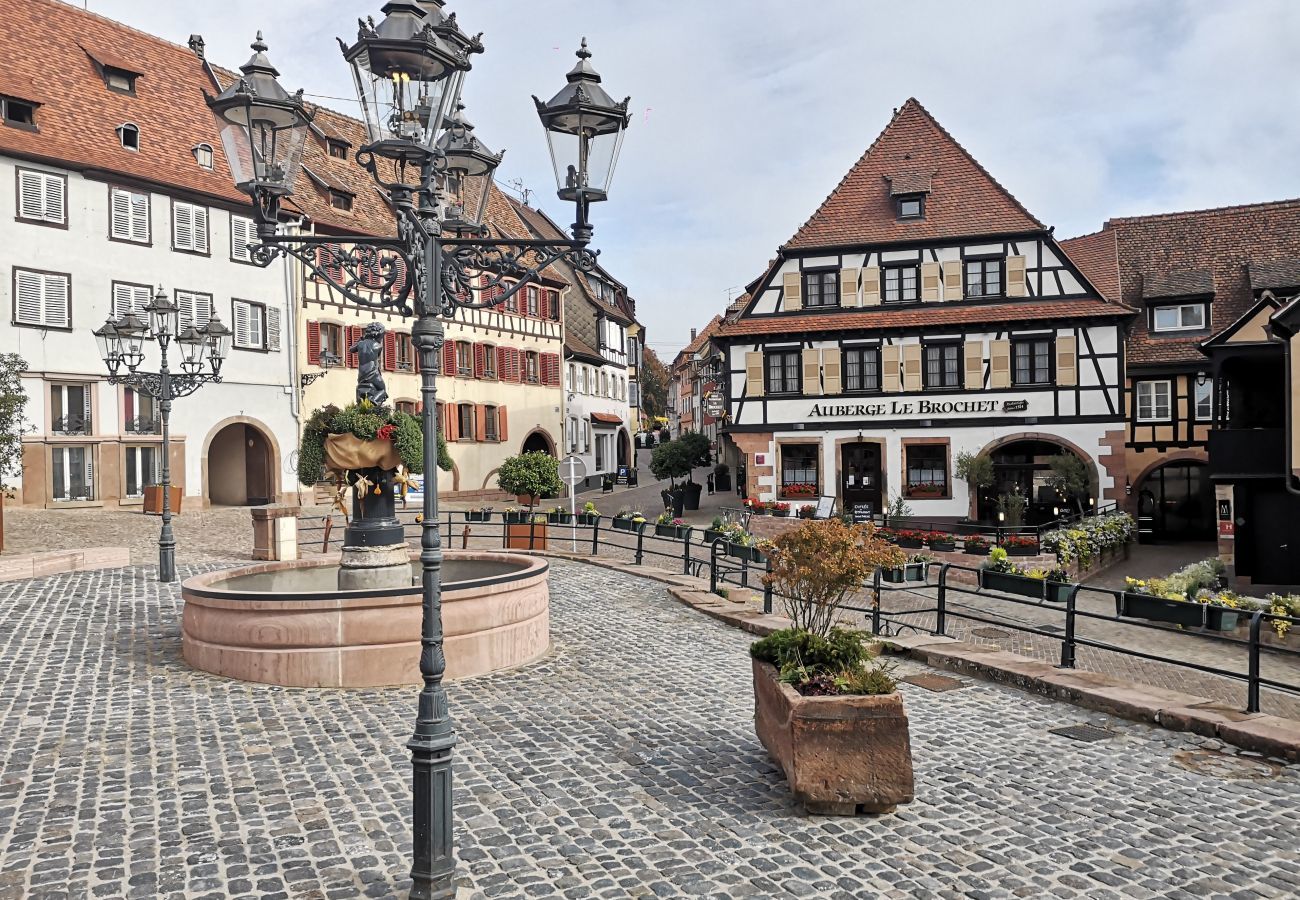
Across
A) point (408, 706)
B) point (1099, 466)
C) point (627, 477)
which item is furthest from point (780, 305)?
point (408, 706)

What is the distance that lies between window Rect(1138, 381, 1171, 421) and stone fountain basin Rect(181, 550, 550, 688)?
91.0 ft

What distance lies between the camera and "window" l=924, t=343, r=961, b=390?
96.1 feet

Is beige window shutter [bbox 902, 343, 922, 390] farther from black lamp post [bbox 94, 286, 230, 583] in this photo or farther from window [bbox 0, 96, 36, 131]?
window [bbox 0, 96, 36, 131]

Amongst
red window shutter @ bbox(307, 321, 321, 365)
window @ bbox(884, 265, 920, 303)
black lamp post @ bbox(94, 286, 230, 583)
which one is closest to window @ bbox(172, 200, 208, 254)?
red window shutter @ bbox(307, 321, 321, 365)

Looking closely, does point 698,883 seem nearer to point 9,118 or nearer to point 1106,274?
point 9,118

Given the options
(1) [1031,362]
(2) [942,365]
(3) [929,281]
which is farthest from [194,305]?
(1) [1031,362]

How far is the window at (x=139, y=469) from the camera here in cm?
2725

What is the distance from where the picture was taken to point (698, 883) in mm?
5078

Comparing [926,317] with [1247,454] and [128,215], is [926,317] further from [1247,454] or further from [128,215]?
[128,215]

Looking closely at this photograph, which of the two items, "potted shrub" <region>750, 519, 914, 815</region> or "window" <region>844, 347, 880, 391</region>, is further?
"window" <region>844, 347, 880, 391</region>

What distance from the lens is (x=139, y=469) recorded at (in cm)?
2748

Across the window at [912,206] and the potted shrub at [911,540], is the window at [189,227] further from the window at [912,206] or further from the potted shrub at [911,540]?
the potted shrub at [911,540]

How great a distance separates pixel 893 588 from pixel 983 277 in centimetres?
2231

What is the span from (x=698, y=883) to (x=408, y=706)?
161 inches
